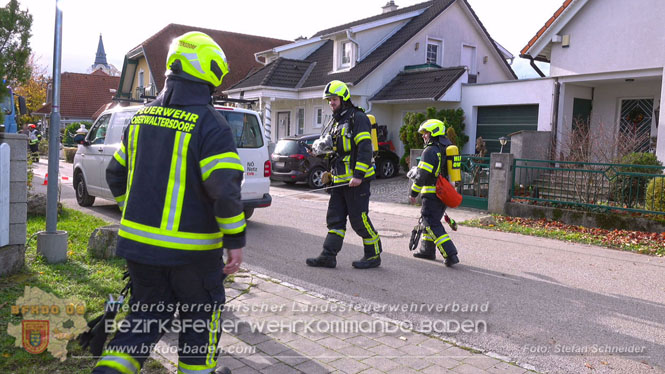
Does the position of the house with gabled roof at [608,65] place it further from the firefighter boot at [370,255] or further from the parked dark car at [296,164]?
the firefighter boot at [370,255]

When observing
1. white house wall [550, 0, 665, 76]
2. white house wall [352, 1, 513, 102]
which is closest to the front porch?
white house wall [550, 0, 665, 76]

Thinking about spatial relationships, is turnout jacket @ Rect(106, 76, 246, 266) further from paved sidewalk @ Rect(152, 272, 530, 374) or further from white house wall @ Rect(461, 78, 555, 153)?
white house wall @ Rect(461, 78, 555, 153)

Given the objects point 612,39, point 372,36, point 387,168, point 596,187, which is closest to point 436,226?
point 596,187

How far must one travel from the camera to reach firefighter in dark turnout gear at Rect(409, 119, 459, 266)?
704 cm

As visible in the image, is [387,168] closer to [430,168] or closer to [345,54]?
[345,54]

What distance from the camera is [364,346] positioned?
4.29 metres


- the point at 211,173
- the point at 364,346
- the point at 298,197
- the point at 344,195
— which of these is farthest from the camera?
the point at 298,197

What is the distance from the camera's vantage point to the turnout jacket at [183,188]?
118 inches

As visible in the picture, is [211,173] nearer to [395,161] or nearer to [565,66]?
[565,66]

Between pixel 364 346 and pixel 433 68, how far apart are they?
18.9 meters

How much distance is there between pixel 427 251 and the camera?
757cm

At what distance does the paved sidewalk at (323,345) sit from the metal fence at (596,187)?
7355mm

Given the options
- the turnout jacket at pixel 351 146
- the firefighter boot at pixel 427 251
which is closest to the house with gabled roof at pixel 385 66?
the firefighter boot at pixel 427 251

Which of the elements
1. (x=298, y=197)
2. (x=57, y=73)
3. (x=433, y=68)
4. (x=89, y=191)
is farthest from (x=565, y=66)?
(x=57, y=73)
